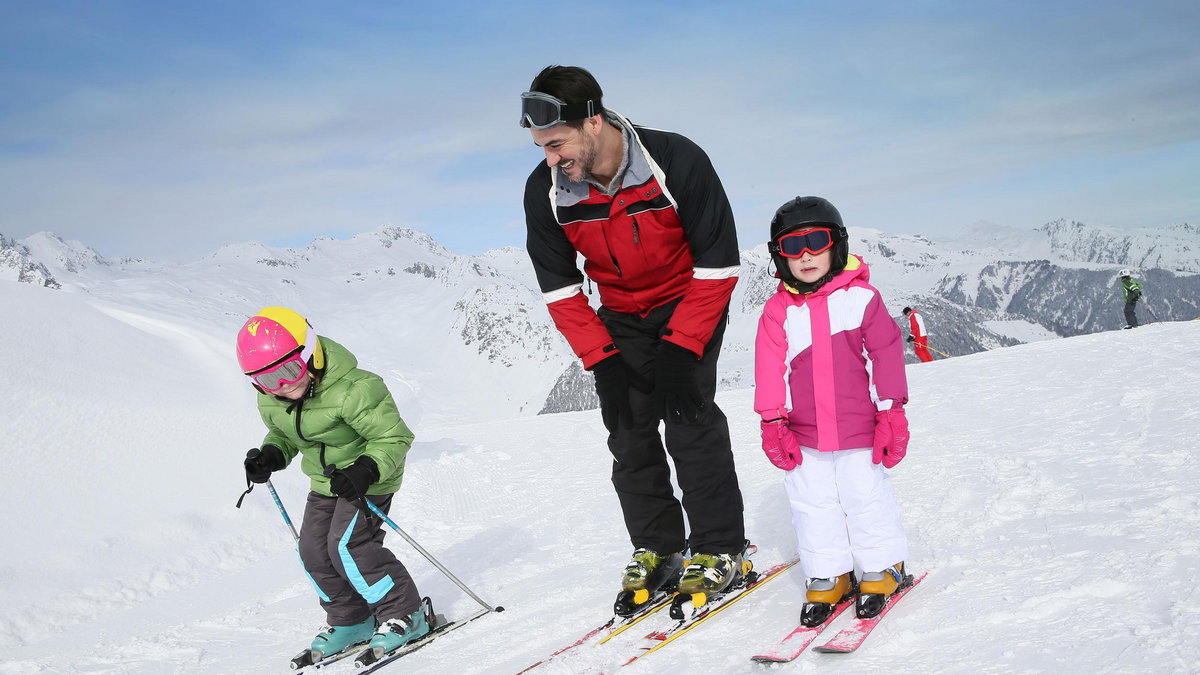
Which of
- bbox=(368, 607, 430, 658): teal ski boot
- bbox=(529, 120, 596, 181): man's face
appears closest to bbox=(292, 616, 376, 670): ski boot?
bbox=(368, 607, 430, 658): teal ski boot

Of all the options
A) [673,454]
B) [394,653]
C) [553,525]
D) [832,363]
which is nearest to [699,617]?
[673,454]

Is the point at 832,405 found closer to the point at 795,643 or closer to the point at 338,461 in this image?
the point at 795,643

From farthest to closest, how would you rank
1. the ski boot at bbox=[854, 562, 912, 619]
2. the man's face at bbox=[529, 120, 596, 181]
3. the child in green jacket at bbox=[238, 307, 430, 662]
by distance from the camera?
1. the child in green jacket at bbox=[238, 307, 430, 662]
2. the man's face at bbox=[529, 120, 596, 181]
3. the ski boot at bbox=[854, 562, 912, 619]

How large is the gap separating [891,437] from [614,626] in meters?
1.60

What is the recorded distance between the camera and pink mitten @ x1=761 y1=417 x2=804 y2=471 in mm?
3391

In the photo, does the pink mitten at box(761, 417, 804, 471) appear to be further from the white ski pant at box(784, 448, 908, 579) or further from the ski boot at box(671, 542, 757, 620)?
the ski boot at box(671, 542, 757, 620)

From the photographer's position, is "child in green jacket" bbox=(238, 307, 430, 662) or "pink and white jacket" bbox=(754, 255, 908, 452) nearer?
"pink and white jacket" bbox=(754, 255, 908, 452)

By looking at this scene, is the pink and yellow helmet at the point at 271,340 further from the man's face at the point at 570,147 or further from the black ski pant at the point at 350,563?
the man's face at the point at 570,147

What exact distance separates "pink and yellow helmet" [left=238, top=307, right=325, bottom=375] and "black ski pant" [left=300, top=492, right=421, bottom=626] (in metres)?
0.88

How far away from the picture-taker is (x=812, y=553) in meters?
3.45

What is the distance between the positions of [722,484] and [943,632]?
50.2 inches

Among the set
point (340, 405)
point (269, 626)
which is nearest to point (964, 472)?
point (340, 405)

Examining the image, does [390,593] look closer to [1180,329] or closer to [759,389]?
[759,389]

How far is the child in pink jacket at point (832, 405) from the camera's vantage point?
336 centimetres
